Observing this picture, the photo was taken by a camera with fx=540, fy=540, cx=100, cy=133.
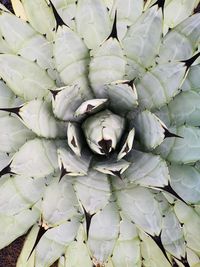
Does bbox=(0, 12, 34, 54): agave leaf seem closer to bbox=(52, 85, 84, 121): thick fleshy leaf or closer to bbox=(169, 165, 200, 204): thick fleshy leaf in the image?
bbox=(52, 85, 84, 121): thick fleshy leaf

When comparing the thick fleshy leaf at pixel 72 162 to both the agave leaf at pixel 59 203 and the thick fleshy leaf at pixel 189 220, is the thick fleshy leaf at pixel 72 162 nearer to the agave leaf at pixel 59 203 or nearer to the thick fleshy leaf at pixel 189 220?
the agave leaf at pixel 59 203

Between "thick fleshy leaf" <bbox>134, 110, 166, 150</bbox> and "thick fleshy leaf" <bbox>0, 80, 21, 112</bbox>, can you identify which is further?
"thick fleshy leaf" <bbox>0, 80, 21, 112</bbox>

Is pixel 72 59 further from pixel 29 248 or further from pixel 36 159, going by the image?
pixel 29 248

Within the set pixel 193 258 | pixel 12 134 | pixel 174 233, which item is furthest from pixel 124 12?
pixel 193 258

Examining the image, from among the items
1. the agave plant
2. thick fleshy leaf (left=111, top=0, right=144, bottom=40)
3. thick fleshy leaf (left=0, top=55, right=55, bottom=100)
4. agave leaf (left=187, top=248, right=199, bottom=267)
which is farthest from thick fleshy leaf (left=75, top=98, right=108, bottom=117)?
agave leaf (left=187, top=248, right=199, bottom=267)

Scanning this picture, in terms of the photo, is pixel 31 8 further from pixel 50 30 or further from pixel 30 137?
pixel 30 137

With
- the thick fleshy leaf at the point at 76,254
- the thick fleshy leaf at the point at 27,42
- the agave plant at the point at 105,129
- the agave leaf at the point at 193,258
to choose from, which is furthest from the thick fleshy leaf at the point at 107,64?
the agave leaf at the point at 193,258

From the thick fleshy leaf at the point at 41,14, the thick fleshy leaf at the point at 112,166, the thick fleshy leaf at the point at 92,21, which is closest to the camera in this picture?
the thick fleshy leaf at the point at 112,166

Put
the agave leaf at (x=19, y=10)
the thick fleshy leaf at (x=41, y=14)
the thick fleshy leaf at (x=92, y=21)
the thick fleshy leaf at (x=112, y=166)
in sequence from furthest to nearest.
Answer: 1. the agave leaf at (x=19, y=10)
2. the thick fleshy leaf at (x=41, y=14)
3. the thick fleshy leaf at (x=92, y=21)
4. the thick fleshy leaf at (x=112, y=166)
